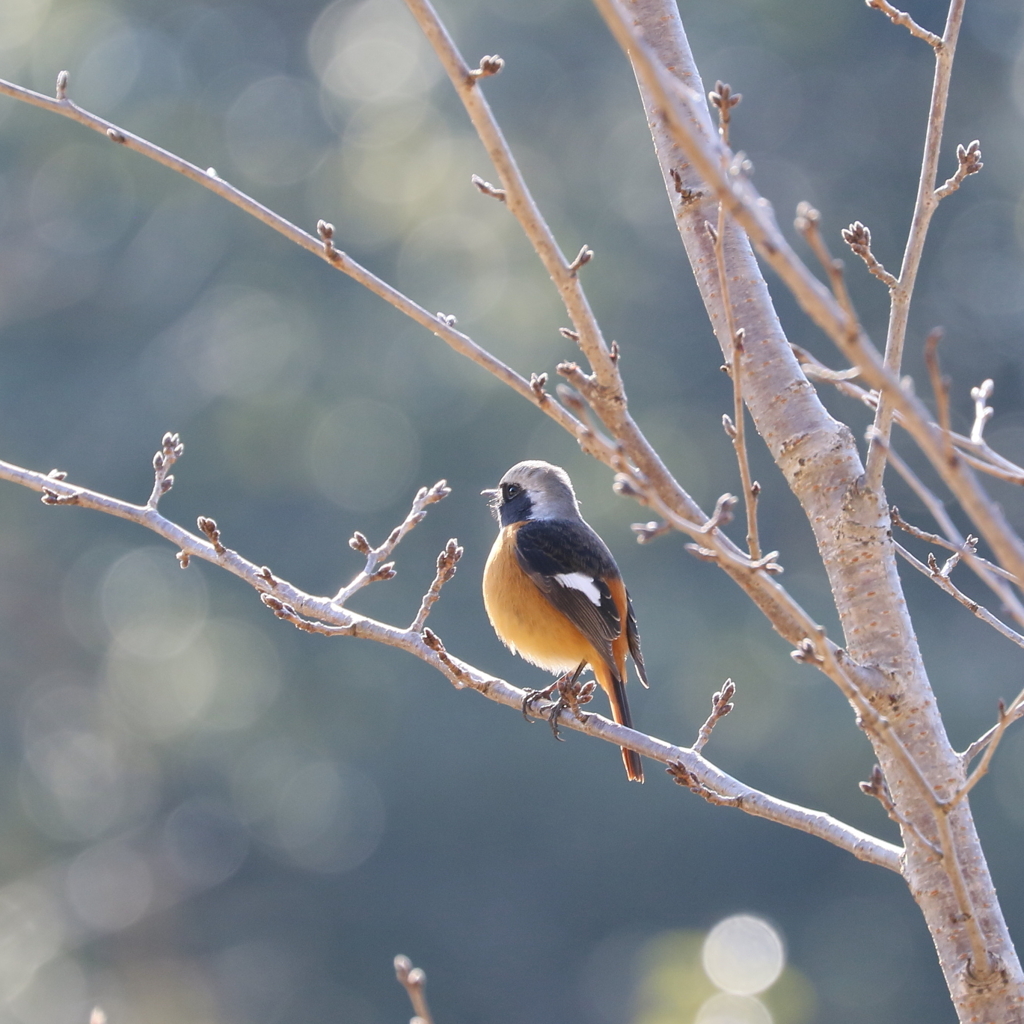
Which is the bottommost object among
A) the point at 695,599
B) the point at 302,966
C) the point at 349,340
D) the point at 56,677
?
the point at 302,966

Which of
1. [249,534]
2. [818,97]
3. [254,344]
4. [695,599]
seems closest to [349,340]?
[254,344]

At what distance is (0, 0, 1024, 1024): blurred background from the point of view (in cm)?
1059

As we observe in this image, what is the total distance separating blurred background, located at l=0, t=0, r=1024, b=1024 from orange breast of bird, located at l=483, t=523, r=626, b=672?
19.2 ft

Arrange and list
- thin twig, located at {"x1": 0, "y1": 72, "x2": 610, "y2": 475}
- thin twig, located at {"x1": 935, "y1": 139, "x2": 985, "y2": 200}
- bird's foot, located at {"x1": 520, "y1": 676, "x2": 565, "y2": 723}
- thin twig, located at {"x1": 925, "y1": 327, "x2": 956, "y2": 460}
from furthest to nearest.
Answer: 1. bird's foot, located at {"x1": 520, "y1": 676, "x2": 565, "y2": 723}
2. thin twig, located at {"x1": 935, "y1": 139, "x2": 985, "y2": 200}
3. thin twig, located at {"x1": 0, "y1": 72, "x2": 610, "y2": 475}
4. thin twig, located at {"x1": 925, "y1": 327, "x2": 956, "y2": 460}

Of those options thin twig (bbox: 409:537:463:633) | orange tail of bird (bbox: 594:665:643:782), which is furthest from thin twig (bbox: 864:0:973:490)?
orange tail of bird (bbox: 594:665:643:782)

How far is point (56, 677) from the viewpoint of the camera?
12.1m

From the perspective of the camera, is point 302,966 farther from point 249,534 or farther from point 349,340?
point 349,340

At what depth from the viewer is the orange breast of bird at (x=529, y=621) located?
4.07 m

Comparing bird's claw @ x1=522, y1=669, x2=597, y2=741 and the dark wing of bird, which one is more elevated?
the dark wing of bird

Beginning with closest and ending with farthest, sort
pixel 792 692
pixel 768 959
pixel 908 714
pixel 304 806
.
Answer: pixel 908 714
pixel 768 959
pixel 792 692
pixel 304 806

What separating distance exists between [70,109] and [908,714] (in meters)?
1.73

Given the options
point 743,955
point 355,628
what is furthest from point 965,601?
point 743,955

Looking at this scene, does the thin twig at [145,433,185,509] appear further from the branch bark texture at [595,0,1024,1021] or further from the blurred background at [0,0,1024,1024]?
the blurred background at [0,0,1024,1024]

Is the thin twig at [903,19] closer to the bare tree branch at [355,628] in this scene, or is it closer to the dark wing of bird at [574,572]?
the bare tree branch at [355,628]
